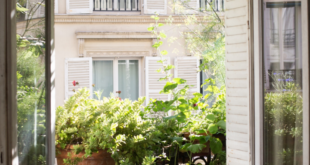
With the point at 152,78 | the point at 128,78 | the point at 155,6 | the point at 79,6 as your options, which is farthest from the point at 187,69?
the point at 79,6

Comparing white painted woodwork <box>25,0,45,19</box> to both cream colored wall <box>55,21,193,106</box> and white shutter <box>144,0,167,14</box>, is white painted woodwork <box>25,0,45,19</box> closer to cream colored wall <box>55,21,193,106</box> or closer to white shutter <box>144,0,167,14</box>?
cream colored wall <box>55,21,193,106</box>

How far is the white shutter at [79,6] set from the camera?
6742mm

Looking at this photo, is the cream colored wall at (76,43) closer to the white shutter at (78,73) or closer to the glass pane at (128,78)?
the white shutter at (78,73)

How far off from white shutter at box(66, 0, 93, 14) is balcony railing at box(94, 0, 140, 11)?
237 millimetres

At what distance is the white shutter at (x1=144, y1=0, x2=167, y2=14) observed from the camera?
6.87 m

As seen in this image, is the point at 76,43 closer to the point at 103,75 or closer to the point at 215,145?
the point at 103,75

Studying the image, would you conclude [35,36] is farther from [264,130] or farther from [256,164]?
[256,164]

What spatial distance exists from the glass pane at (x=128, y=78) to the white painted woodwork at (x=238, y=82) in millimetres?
4705

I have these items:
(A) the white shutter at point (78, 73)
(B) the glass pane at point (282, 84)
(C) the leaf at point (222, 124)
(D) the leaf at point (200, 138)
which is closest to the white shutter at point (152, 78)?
(A) the white shutter at point (78, 73)

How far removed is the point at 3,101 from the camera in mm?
1139

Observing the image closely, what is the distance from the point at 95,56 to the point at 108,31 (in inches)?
25.0

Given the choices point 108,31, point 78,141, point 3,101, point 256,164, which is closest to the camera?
point 3,101

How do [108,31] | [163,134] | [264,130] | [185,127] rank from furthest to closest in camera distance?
[108,31], [185,127], [163,134], [264,130]

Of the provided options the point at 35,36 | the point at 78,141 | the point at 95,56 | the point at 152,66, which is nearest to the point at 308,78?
the point at 35,36
